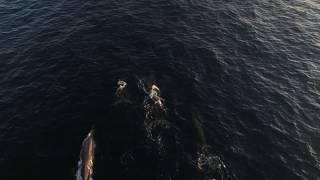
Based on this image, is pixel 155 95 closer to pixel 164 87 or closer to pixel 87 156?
pixel 164 87

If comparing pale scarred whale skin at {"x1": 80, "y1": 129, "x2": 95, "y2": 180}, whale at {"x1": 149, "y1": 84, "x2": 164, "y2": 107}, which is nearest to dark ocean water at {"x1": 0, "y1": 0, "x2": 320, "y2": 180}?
pale scarred whale skin at {"x1": 80, "y1": 129, "x2": 95, "y2": 180}

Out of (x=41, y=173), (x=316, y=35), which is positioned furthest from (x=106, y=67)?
(x=316, y=35)

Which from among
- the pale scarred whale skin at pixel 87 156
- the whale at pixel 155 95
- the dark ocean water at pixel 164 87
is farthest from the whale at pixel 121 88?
the pale scarred whale skin at pixel 87 156

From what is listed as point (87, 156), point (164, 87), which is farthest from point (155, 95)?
point (87, 156)

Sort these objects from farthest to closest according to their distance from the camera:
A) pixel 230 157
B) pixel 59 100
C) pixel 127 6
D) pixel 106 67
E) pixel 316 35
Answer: pixel 127 6, pixel 316 35, pixel 106 67, pixel 59 100, pixel 230 157

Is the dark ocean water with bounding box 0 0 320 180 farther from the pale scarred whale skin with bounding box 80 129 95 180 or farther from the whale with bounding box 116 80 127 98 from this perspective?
the pale scarred whale skin with bounding box 80 129 95 180

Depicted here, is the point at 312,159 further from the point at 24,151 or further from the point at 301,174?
the point at 24,151
